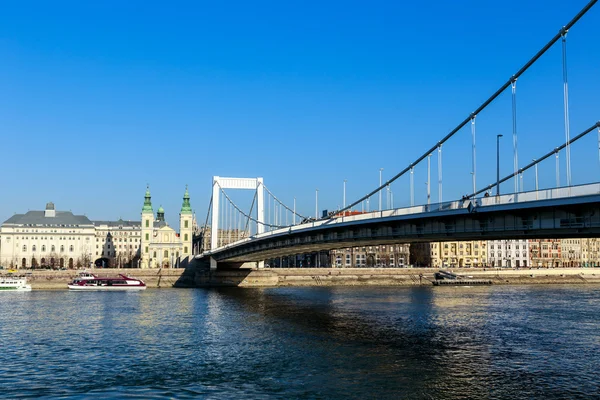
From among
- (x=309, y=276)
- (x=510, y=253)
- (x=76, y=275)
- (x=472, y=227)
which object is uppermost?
(x=472, y=227)

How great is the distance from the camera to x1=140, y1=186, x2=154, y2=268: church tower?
526 feet

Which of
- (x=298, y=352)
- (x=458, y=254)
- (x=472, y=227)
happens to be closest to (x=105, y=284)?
(x=298, y=352)

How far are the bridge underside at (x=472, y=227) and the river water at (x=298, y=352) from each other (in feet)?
22.4

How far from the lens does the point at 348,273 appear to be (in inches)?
4956

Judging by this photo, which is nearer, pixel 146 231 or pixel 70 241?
pixel 146 231

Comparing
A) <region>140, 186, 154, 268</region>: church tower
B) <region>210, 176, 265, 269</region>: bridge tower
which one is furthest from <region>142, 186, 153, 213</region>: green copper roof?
<region>210, 176, 265, 269</region>: bridge tower

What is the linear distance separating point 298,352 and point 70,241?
156805 mm

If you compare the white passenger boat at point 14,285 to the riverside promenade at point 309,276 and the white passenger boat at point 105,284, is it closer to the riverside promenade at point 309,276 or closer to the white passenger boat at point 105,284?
the riverside promenade at point 309,276

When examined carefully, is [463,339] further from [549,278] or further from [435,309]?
[549,278]

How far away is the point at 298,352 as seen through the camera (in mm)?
39344

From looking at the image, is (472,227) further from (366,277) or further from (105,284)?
(366,277)

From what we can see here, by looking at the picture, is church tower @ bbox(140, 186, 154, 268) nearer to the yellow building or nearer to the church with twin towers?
the church with twin towers

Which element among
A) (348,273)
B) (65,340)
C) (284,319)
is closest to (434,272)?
(348,273)

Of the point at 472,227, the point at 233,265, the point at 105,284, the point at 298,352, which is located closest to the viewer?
the point at 298,352
